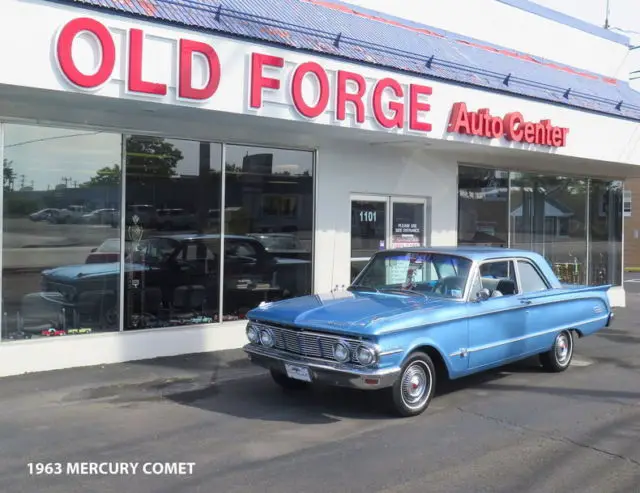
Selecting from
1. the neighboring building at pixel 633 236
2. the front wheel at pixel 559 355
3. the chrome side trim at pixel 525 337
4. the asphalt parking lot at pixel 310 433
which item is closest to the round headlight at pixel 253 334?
the asphalt parking lot at pixel 310 433

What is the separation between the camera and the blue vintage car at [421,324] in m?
6.20

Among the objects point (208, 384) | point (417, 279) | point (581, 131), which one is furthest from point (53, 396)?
point (581, 131)

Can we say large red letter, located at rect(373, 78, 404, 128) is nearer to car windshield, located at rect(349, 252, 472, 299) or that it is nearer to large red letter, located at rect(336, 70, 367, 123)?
large red letter, located at rect(336, 70, 367, 123)

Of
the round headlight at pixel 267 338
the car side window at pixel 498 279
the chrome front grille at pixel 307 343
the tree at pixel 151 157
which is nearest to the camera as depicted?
the chrome front grille at pixel 307 343

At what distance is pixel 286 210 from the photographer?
1065cm

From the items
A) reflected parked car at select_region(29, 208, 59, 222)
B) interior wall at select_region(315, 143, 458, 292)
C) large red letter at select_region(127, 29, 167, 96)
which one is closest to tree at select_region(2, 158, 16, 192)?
reflected parked car at select_region(29, 208, 59, 222)

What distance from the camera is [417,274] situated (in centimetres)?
770

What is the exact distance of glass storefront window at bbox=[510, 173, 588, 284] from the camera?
14.6 metres

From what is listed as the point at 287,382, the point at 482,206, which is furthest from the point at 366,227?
the point at 287,382

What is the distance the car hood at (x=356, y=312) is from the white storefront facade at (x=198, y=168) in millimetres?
2717

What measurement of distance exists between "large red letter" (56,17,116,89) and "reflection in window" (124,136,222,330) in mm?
1820

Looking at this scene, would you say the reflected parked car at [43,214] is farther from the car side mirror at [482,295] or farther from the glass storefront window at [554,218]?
the glass storefront window at [554,218]

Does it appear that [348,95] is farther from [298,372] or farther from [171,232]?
[298,372]

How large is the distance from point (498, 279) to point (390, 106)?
3.28 meters
